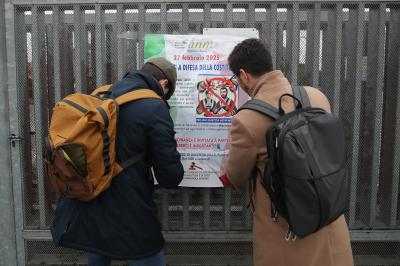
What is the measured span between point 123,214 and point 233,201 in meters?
1.32

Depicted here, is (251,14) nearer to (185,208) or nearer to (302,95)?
(302,95)

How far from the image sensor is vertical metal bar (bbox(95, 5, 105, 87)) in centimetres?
328

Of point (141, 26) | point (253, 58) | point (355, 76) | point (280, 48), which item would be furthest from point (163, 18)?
point (355, 76)

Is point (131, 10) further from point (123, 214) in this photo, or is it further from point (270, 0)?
point (123, 214)

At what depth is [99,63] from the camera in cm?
334

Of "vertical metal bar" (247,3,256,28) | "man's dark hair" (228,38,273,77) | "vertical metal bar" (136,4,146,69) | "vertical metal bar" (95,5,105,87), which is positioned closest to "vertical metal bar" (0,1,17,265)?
"vertical metal bar" (95,5,105,87)

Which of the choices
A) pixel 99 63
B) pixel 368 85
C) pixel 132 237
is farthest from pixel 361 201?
pixel 99 63

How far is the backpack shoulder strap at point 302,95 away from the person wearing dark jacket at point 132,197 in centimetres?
70

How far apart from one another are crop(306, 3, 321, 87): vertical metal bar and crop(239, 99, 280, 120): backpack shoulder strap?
51.3 inches

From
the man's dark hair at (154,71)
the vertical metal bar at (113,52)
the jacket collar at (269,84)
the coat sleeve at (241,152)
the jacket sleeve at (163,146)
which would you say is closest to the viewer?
the coat sleeve at (241,152)

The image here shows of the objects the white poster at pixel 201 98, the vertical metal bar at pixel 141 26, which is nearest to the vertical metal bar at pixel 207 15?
the white poster at pixel 201 98

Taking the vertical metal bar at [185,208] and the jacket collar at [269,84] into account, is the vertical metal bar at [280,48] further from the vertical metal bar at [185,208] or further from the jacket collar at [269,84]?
the vertical metal bar at [185,208]

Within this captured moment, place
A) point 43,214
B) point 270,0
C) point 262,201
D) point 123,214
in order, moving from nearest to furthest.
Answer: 1. point 262,201
2. point 123,214
3. point 270,0
4. point 43,214

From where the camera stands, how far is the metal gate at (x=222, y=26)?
130 inches
